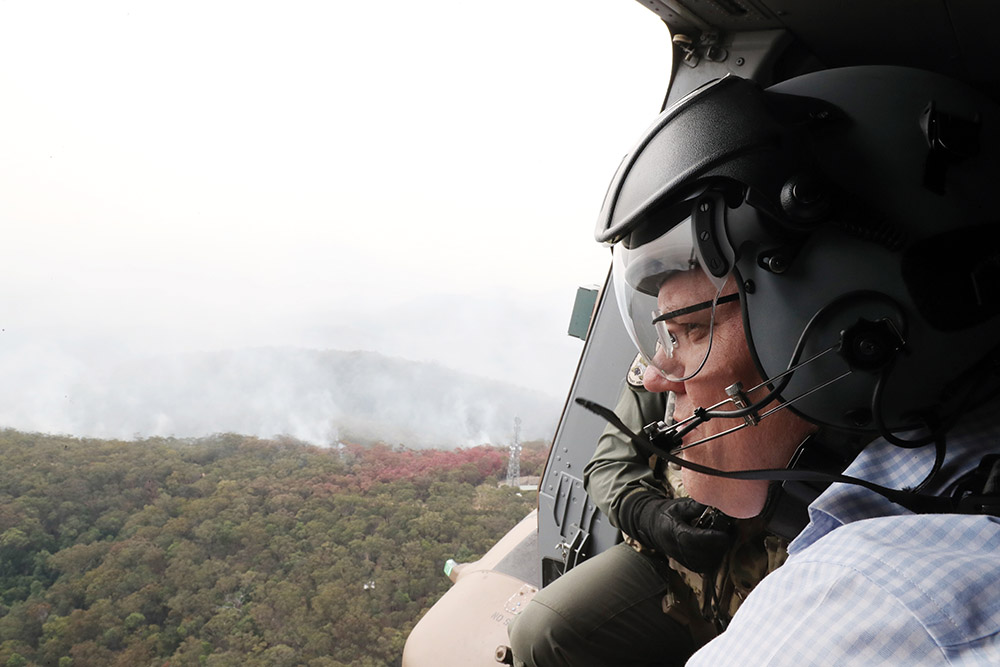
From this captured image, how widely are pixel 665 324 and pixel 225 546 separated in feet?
8.28

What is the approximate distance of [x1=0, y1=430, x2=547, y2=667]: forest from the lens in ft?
8.13

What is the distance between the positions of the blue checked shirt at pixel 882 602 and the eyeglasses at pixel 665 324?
37cm

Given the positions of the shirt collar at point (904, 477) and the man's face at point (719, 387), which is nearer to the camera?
the shirt collar at point (904, 477)

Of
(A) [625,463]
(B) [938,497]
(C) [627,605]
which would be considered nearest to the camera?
(B) [938,497]

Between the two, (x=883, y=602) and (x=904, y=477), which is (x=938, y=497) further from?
(x=883, y=602)

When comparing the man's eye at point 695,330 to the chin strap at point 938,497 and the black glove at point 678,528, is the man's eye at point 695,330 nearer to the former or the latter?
the chin strap at point 938,497

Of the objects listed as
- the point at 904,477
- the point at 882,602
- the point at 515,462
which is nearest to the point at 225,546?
the point at 515,462

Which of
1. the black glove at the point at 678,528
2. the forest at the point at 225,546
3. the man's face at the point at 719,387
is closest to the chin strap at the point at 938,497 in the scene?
the man's face at the point at 719,387

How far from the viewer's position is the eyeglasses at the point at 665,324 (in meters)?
0.97

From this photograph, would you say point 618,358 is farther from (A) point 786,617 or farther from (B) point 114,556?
(B) point 114,556

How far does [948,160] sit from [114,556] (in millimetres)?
2926

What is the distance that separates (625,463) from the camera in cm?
227

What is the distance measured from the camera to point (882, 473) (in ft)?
2.97

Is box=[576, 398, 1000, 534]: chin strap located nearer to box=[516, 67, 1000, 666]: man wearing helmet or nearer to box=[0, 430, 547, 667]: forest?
box=[516, 67, 1000, 666]: man wearing helmet
